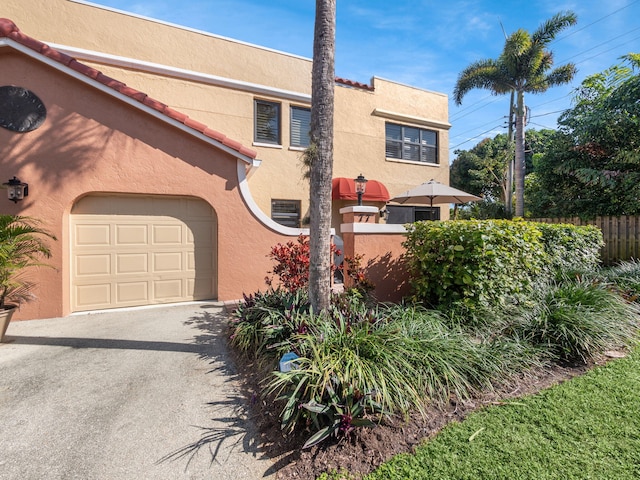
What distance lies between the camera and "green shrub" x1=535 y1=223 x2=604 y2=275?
7078 mm

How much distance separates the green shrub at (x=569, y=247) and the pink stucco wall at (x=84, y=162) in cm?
750

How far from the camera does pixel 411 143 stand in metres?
14.2

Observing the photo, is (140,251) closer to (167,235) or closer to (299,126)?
(167,235)

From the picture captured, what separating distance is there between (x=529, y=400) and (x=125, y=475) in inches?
156

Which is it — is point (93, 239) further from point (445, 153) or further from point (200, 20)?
point (445, 153)

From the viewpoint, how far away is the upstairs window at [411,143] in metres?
13.8

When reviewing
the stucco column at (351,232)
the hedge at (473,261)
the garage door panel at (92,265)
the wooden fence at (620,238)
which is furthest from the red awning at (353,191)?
the wooden fence at (620,238)

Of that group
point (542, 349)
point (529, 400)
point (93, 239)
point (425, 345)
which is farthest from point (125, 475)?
point (93, 239)

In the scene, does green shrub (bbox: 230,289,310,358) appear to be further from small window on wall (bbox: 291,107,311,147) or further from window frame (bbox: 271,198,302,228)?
small window on wall (bbox: 291,107,311,147)

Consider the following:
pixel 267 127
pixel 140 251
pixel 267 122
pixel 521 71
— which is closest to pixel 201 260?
pixel 140 251

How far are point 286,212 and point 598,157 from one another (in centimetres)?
1340

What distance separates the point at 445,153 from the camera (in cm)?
1488

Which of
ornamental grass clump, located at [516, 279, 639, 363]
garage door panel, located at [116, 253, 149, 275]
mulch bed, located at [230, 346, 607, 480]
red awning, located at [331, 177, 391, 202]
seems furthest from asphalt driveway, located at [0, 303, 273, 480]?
red awning, located at [331, 177, 391, 202]

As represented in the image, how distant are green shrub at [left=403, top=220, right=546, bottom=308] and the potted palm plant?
7002 mm
